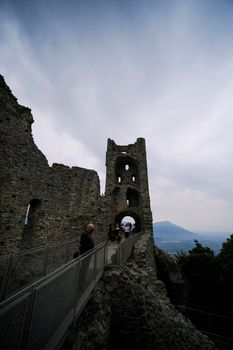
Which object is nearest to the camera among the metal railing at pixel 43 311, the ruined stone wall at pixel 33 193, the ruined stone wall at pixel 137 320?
the metal railing at pixel 43 311

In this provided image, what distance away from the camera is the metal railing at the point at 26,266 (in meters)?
3.82

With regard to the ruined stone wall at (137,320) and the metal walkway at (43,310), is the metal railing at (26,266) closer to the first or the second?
the metal walkway at (43,310)

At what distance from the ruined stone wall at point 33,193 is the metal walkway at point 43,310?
6032mm

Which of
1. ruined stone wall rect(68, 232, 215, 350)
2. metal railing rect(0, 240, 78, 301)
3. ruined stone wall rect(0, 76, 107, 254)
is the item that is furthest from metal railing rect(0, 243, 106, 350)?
ruined stone wall rect(0, 76, 107, 254)

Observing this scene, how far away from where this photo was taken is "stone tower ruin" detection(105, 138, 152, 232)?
752 inches

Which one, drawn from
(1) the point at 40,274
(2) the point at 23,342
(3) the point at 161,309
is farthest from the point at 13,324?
(3) the point at 161,309

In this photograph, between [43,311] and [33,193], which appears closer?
[43,311]

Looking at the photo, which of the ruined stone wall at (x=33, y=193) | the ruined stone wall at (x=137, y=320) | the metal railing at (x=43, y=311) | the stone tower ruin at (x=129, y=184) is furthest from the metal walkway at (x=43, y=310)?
the stone tower ruin at (x=129, y=184)

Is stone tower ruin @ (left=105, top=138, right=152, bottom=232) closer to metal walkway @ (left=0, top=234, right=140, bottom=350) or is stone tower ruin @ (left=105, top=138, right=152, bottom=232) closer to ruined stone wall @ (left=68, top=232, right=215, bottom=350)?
ruined stone wall @ (left=68, top=232, right=215, bottom=350)

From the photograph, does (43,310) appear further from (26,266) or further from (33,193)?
(33,193)

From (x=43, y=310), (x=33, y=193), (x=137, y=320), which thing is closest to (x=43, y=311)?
(x=43, y=310)

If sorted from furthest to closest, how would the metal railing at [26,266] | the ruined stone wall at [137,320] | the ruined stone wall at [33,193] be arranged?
the ruined stone wall at [33,193], the ruined stone wall at [137,320], the metal railing at [26,266]

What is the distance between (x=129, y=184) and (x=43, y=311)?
65.8 ft

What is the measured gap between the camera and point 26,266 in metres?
4.58
